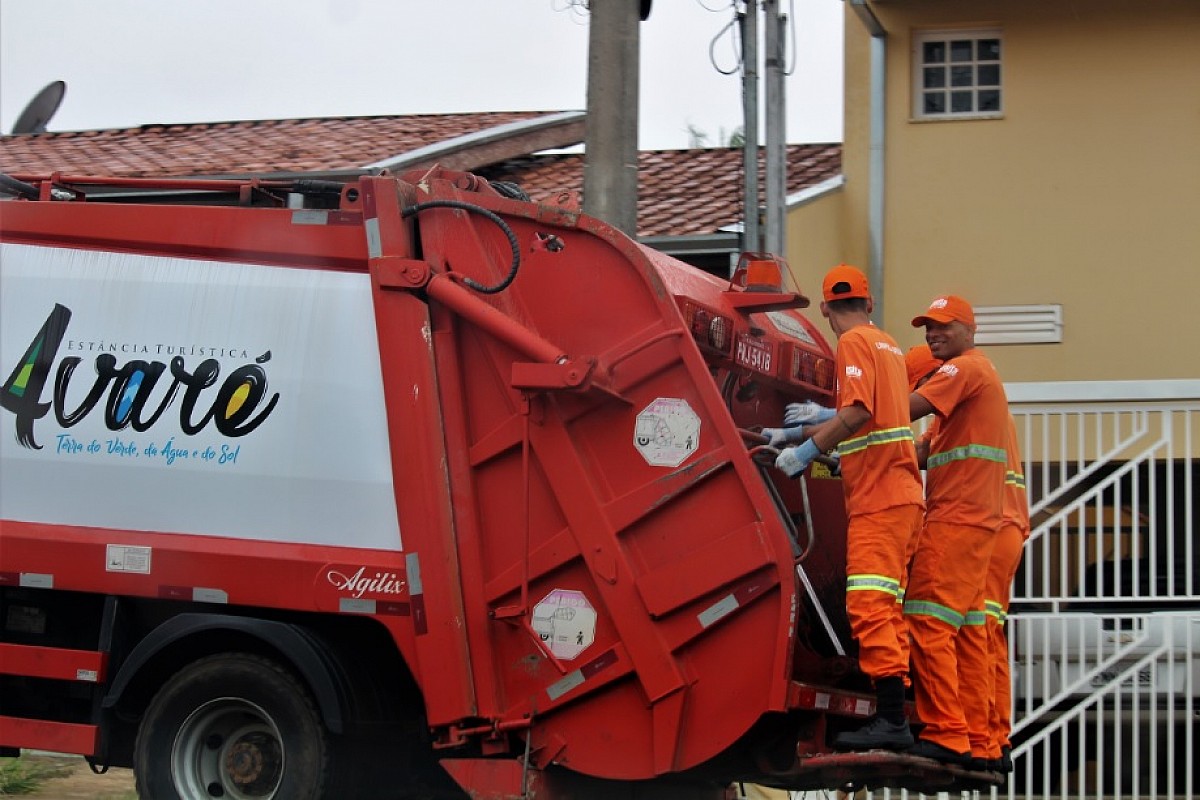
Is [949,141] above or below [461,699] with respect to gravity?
above

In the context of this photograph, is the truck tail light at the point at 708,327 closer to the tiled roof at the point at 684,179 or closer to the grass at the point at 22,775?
the grass at the point at 22,775

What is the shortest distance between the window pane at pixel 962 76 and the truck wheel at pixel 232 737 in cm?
879

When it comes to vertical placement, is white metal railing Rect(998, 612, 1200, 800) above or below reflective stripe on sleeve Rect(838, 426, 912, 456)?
below

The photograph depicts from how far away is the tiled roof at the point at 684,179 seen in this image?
11.4 metres

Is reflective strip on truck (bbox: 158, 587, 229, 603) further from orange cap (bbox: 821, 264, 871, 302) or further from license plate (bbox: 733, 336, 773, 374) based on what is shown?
orange cap (bbox: 821, 264, 871, 302)

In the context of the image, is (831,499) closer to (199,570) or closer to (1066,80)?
(199,570)

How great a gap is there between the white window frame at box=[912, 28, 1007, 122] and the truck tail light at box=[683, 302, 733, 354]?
734 centimetres

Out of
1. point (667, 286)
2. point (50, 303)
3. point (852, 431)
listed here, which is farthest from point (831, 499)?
point (50, 303)

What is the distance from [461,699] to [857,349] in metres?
1.87

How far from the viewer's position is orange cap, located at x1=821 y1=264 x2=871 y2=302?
5422 mm

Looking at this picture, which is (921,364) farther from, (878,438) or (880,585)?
(880,585)

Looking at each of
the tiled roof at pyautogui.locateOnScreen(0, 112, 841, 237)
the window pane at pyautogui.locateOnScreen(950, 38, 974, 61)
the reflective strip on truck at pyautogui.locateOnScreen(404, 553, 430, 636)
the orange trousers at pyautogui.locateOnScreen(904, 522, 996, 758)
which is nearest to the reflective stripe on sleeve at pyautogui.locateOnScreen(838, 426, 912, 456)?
the orange trousers at pyautogui.locateOnScreen(904, 522, 996, 758)

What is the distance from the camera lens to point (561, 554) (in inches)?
201

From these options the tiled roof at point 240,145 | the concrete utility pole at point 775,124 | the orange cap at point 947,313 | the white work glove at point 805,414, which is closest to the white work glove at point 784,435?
the white work glove at point 805,414
